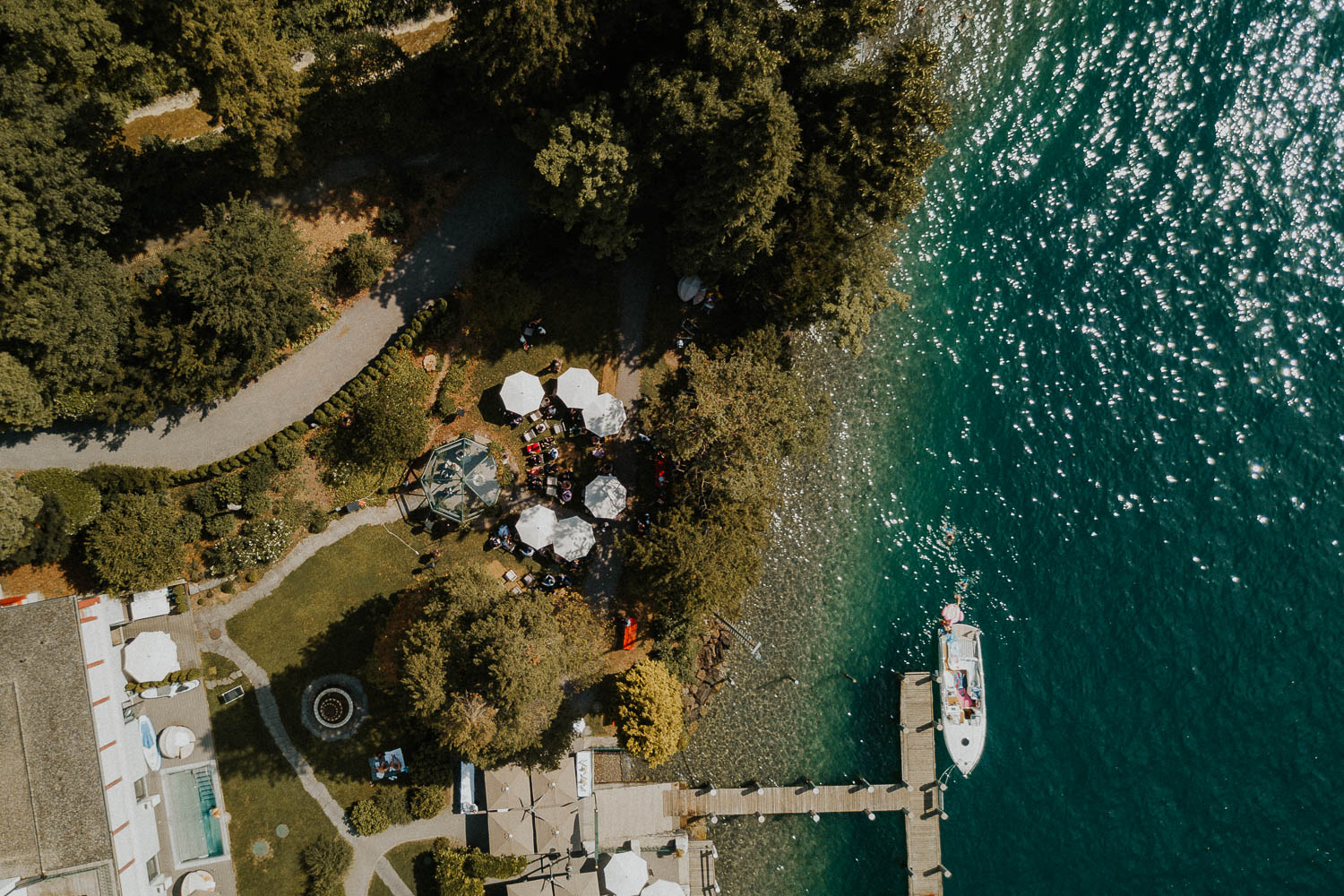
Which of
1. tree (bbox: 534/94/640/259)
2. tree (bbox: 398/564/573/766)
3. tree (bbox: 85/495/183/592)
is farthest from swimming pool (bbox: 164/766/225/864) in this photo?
tree (bbox: 534/94/640/259)

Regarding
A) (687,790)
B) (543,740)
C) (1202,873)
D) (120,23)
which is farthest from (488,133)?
(1202,873)

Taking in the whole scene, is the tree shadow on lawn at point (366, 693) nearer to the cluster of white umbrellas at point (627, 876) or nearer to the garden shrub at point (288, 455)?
the garden shrub at point (288, 455)

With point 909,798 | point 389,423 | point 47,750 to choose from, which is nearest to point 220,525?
point 389,423

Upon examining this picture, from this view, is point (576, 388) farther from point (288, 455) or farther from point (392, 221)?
point (288, 455)

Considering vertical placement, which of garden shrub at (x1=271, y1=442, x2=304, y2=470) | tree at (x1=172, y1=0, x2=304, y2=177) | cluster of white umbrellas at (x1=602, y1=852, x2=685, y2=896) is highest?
tree at (x1=172, y1=0, x2=304, y2=177)

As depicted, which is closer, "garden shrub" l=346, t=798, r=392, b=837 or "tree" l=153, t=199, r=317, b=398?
"tree" l=153, t=199, r=317, b=398

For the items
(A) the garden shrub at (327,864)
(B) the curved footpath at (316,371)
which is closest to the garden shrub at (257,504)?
(B) the curved footpath at (316,371)

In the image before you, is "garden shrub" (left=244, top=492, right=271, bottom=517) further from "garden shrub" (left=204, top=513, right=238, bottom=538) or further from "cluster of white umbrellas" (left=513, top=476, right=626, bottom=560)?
"cluster of white umbrellas" (left=513, top=476, right=626, bottom=560)
